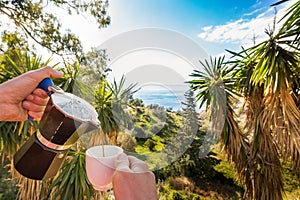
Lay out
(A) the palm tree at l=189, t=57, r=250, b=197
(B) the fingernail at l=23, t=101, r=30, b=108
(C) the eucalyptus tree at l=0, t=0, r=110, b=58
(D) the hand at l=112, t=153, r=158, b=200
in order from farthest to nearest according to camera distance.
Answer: (C) the eucalyptus tree at l=0, t=0, r=110, b=58 < (A) the palm tree at l=189, t=57, r=250, b=197 < (B) the fingernail at l=23, t=101, r=30, b=108 < (D) the hand at l=112, t=153, r=158, b=200

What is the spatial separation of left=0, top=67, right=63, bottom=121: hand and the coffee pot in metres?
0.05

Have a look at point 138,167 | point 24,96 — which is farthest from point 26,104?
point 138,167

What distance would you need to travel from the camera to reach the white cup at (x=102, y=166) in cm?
58

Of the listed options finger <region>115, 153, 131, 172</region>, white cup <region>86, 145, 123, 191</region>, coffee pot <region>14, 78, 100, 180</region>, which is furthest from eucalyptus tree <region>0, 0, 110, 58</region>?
finger <region>115, 153, 131, 172</region>

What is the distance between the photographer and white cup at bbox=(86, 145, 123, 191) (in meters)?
0.58

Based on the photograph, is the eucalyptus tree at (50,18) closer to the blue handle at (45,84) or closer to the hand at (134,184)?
the blue handle at (45,84)

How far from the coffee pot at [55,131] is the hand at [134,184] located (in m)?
0.22

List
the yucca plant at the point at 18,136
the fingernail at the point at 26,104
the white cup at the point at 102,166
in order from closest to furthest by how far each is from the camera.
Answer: the white cup at the point at 102,166 < the fingernail at the point at 26,104 < the yucca plant at the point at 18,136

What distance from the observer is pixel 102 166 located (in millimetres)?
585

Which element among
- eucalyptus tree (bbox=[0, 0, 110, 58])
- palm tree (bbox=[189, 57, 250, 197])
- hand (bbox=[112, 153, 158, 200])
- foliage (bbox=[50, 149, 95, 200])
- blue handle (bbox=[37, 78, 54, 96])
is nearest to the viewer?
hand (bbox=[112, 153, 158, 200])

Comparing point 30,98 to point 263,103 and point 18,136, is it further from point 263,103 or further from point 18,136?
point 263,103

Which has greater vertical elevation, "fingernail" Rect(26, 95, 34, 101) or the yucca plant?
"fingernail" Rect(26, 95, 34, 101)

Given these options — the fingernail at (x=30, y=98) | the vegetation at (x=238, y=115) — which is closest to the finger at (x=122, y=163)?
the fingernail at (x=30, y=98)

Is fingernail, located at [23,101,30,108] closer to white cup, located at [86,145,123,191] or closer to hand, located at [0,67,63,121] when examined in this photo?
hand, located at [0,67,63,121]
